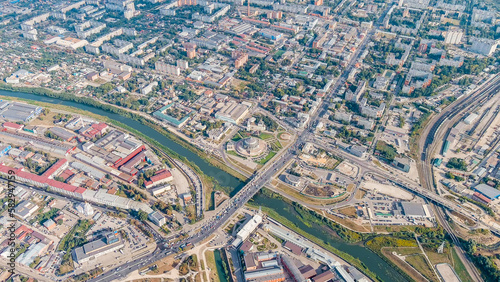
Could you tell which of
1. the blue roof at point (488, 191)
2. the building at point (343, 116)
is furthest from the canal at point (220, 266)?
the blue roof at point (488, 191)

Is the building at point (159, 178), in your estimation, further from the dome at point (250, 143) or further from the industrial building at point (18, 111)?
the industrial building at point (18, 111)

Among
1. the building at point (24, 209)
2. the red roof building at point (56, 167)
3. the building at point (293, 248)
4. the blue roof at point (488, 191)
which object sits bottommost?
the building at point (293, 248)

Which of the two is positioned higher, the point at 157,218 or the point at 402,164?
the point at 402,164

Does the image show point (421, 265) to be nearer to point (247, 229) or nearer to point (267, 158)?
point (247, 229)

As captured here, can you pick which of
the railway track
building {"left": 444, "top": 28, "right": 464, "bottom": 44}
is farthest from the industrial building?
building {"left": 444, "top": 28, "right": 464, "bottom": 44}

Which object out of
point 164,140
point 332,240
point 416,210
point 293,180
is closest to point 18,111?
point 164,140
